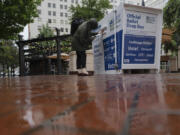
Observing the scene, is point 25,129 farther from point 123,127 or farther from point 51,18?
point 51,18

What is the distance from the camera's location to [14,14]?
764 cm

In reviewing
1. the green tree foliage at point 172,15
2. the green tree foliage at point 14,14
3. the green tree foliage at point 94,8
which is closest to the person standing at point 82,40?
the green tree foliage at point 14,14

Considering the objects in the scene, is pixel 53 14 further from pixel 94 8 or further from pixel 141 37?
pixel 141 37

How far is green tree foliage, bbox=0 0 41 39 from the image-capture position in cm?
726

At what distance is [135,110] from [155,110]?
78mm

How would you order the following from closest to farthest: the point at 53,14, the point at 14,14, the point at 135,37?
the point at 135,37
the point at 14,14
the point at 53,14

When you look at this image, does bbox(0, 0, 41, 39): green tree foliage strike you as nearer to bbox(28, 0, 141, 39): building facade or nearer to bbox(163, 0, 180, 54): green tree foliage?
bbox(163, 0, 180, 54): green tree foliage

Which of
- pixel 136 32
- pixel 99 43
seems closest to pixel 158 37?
pixel 136 32

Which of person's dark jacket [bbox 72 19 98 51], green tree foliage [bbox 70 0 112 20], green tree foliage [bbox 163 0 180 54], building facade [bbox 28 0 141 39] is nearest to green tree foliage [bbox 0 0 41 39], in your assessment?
person's dark jacket [bbox 72 19 98 51]

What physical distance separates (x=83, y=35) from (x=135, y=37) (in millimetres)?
1331

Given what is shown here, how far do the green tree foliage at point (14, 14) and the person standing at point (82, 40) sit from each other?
4525 millimetres

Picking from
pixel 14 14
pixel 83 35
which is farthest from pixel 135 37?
pixel 14 14

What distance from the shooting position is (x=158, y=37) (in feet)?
13.6

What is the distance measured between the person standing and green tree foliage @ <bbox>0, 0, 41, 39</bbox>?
452 centimetres
